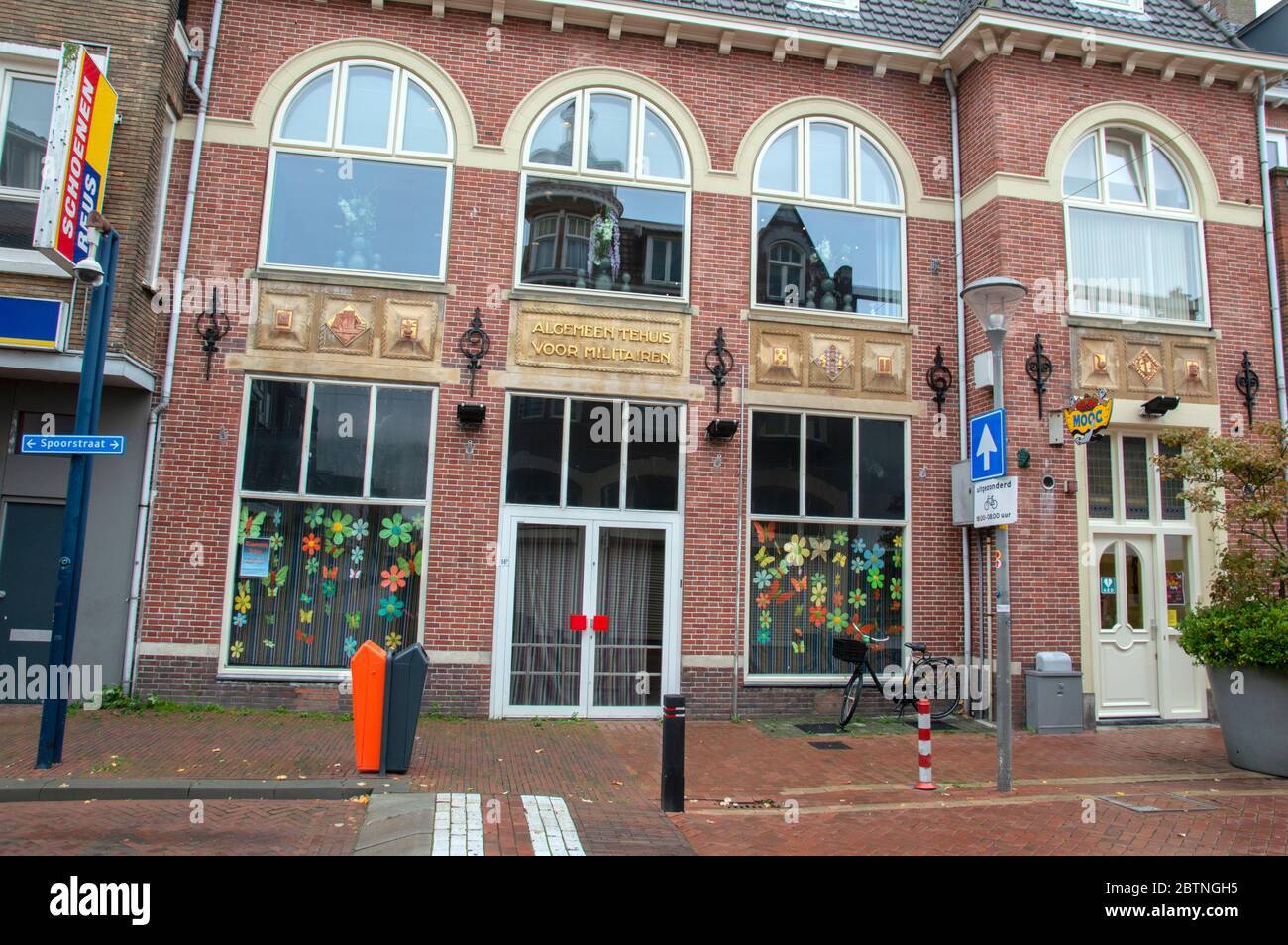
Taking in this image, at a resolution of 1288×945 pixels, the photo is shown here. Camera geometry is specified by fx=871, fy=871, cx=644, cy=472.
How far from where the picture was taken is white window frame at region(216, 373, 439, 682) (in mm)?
10055

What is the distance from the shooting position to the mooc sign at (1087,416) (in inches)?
402

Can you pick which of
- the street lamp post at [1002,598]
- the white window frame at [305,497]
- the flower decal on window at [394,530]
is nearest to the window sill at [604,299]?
the white window frame at [305,497]

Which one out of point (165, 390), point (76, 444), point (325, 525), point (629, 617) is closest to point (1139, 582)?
point (629, 617)

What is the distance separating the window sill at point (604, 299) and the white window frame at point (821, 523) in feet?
5.60

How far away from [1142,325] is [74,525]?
12712mm

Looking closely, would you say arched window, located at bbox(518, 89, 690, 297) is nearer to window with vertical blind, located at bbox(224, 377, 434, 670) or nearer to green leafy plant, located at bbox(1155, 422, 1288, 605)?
window with vertical blind, located at bbox(224, 377, 434, 670)

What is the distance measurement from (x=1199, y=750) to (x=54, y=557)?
13.1 meters

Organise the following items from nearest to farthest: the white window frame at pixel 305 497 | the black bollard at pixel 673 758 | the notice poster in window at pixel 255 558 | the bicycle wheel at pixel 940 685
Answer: the black bollard at pixel 673 758 < the white window frame at pixel 305 497 < the notice poster in window at pixel 255 558 < the bicycle wheel at pixel 940 685

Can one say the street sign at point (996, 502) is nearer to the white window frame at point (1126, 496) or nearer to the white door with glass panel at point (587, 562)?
the white door with glass panel at point (587, 562)

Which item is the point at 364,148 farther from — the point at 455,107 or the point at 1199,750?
the point at 1199,750

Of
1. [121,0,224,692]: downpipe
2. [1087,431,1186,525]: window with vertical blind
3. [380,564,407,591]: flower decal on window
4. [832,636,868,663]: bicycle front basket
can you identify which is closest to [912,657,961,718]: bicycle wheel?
[832,636,868,663]: bicycle front basket

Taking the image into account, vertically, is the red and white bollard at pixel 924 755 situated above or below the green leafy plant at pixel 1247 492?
below

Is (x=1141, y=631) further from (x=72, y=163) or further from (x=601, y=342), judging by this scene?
(x=72, y=163)

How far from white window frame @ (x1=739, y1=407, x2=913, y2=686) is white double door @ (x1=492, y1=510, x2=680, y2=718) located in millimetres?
931
